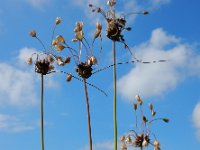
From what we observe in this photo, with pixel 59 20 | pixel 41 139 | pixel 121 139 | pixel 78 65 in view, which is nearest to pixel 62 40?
pixel 78 65

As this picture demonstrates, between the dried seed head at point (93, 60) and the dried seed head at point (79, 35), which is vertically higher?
the dried seed head at point (79, 35)

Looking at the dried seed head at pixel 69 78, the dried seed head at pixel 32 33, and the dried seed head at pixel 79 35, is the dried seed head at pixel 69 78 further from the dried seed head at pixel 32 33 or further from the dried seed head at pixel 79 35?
the dried seed head at pixel 32 33

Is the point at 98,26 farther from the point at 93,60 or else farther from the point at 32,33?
the point at 32,33

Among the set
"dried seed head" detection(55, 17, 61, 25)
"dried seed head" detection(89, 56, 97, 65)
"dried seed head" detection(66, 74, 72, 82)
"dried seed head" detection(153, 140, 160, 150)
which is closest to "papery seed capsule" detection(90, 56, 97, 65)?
"dried seed head" detection(89, 56, 97, 65)

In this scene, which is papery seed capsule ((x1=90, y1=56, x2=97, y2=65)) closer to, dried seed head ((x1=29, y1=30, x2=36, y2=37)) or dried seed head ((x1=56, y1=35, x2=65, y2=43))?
dried seed head ((x1=56, y1=35, x2=65, y2=43))

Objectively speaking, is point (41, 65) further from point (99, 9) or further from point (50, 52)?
point (99, 9)

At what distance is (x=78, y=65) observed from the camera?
4.58m

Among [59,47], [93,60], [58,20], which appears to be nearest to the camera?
[93,60]

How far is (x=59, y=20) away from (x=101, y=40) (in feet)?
2.98

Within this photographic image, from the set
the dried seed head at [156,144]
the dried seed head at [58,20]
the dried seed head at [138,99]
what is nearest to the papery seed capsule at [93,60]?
the dried seed head at [58,20]

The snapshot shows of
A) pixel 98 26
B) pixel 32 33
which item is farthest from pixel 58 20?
pixel 98 26

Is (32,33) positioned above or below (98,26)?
above

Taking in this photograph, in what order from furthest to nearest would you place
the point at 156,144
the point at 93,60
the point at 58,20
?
the point at 156,144 < the point at 58,20 < the point at 93,60

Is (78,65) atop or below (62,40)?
below
